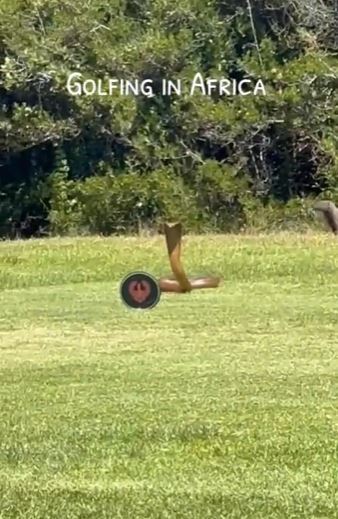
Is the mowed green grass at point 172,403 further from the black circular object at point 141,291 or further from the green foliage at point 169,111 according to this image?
the green foliage at point 169,111

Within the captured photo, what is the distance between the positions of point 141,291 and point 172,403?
3.83 m

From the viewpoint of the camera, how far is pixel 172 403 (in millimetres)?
7379

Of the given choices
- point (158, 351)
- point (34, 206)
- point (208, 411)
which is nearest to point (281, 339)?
point (158, 351)

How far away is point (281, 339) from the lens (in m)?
9.66

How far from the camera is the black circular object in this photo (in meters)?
11.1

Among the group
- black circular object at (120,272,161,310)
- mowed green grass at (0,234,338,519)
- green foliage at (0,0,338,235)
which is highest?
green foliage at (0,0,338,235)

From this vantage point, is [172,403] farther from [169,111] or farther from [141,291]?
[169,111]

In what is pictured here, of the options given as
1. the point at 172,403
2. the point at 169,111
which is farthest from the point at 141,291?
the point at 169,111

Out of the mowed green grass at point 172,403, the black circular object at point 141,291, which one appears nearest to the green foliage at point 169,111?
the mowed green grass at point 172,403

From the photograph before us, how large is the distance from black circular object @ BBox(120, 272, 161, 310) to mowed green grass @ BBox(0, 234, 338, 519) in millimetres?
105

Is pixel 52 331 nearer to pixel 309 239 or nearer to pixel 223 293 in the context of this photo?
pixel 223 293

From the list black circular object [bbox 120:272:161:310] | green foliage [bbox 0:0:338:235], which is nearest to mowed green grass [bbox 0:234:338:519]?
black circular object [bbox 120:272:161:310]

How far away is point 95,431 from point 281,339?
3143 millimetres

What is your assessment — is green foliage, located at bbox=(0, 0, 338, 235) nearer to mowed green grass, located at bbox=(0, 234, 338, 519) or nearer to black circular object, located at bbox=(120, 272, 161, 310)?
mowed green grass, located at bbox=(0, 234, 338, 519)
